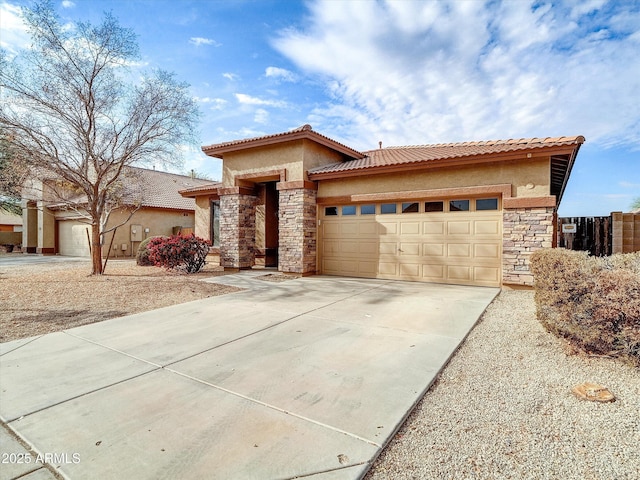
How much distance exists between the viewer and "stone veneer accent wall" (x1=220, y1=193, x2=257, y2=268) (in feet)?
40.6

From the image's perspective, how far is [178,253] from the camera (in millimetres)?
11359

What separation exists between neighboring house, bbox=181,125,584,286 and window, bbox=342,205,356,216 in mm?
34

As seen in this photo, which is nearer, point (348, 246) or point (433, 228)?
point (433, 228)

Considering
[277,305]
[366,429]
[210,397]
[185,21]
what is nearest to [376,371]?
[366,429]

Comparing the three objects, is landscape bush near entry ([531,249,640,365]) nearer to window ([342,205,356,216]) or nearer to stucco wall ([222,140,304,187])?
window ([342,205,356,216])

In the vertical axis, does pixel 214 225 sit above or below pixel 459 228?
above

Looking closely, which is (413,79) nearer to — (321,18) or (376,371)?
(321,18)

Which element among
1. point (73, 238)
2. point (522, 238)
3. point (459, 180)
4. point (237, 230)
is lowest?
point (73, 238)

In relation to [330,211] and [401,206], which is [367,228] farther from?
[330,211]

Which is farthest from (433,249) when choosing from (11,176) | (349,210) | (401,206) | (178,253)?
(11,176)

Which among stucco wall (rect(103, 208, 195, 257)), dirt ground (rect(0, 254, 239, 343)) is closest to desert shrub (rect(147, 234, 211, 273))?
dirt ground (rect(0, 254, 239, 343))

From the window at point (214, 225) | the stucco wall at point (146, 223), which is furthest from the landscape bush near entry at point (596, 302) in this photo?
the stucco wall at point (146, 223)

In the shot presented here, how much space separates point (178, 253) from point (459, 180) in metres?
9.40

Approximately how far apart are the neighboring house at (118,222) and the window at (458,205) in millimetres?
16567
